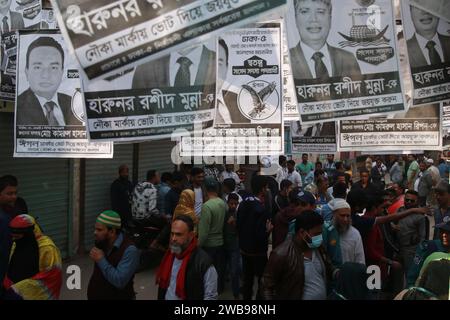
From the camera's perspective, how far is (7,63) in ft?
25.1

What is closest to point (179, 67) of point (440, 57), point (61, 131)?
point (61, 131)

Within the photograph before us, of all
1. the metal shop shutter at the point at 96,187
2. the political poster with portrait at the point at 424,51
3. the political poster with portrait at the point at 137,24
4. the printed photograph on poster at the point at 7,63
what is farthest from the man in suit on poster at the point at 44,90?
the metal shop shutter at the point at 96,187

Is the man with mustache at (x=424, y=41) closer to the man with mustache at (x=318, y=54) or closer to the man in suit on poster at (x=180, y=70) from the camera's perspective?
the man with mustache at (x=318, y=54)

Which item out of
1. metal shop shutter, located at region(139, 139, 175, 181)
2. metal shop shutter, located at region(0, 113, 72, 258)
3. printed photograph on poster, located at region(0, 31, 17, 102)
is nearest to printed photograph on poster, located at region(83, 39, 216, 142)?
printed photograph on poster, located at region(0, 31, 17, 102)

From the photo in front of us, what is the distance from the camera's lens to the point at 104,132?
4852 millimetres

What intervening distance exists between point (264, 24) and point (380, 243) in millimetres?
2844

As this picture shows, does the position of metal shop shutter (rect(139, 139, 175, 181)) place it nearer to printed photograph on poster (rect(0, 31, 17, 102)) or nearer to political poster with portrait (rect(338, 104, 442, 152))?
printed photograph on poster (rect(0, 31, 17, 102))

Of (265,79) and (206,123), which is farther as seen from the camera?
(265,79)

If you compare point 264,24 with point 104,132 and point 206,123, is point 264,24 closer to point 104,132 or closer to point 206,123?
point 206,123

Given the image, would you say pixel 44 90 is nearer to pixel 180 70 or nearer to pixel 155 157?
pixel 180 70

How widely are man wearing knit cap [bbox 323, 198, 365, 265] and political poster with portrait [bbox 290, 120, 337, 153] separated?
4723 mm

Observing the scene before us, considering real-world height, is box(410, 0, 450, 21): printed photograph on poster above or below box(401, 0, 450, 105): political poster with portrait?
above

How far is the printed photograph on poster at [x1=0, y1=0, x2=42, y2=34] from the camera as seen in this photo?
8.14 m

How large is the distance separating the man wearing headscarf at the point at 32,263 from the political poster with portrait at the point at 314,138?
606 centimetres
